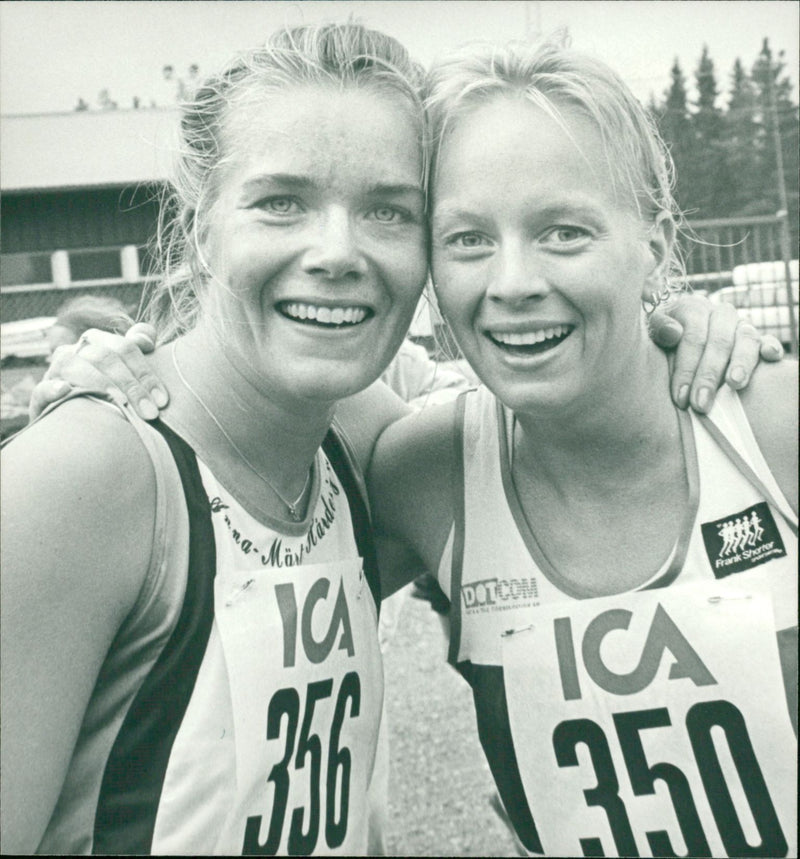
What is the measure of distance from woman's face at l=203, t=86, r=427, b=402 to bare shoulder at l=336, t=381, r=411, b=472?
0.38 metres

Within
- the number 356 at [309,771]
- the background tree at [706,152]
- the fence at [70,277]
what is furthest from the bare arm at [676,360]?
the fence at [70,277]

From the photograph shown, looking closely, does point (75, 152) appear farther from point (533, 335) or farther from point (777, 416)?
point (777, 416)

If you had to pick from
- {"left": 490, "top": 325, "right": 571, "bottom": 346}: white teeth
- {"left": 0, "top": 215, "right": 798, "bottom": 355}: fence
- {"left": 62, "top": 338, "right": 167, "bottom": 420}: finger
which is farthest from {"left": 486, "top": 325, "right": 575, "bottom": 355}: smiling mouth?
{"left": 0, "top": 215, "right": 798, "bottom": 355}: fence

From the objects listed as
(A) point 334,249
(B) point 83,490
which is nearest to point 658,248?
(A) point 334,249

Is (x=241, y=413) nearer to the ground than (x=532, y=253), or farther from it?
nearer to the ground

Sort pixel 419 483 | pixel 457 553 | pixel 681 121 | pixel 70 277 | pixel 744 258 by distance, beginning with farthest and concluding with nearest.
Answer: pixel 744 258
pixel 70 277
pixel 681 121
pixel 419 483
pixel 457 553

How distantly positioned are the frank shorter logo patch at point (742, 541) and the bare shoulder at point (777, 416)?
2.2 inches

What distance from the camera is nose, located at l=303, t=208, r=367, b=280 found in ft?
4.81

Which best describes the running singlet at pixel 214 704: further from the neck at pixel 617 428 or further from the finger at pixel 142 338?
the neck at pixel 617 428

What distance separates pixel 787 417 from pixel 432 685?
3173 millimetres

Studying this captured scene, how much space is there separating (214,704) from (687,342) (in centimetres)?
100

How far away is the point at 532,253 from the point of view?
149cm

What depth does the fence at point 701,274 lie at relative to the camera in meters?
4.70

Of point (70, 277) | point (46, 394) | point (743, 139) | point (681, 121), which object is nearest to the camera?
point (46, 394)
